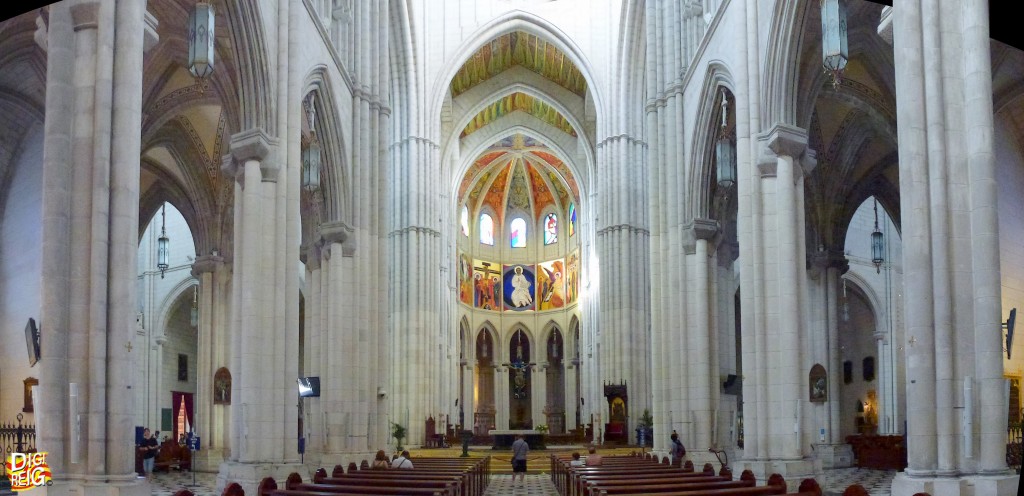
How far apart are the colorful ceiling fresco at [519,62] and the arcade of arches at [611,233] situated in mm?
7023

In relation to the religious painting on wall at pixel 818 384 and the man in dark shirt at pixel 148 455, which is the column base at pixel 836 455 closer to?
the religious painting on wall at pixel 818 384

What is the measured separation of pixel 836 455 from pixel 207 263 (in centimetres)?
1866

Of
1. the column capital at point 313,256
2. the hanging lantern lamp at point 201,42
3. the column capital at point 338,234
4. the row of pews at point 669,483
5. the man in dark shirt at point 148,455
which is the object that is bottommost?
the man in dark shirt at point 148,455

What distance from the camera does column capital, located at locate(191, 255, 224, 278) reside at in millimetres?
27586

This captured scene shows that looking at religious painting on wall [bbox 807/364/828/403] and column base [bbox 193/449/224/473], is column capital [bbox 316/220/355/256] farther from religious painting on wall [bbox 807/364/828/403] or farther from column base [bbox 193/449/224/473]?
religious painting on wall [bbox 807/364/828/403]

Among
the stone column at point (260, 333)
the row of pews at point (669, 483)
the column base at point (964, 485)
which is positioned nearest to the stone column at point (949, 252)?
the column base at point (964, 485)

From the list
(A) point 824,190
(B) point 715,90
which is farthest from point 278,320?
(A) point 824,190

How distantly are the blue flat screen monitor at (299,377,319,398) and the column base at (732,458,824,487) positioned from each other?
31.0 ft

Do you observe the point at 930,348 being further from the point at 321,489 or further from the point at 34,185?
the point at 34,185

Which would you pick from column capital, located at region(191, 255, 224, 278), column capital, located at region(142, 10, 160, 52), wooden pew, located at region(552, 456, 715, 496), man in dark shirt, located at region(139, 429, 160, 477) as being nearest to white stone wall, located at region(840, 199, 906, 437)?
wooden pew, located at region(552, 456, 715, 496)

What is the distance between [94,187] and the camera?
35.8 ft

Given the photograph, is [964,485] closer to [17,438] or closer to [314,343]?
[314,343]

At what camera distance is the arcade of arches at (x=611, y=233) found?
35.1ft

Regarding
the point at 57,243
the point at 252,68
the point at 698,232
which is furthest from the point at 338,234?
the point at 57,243
